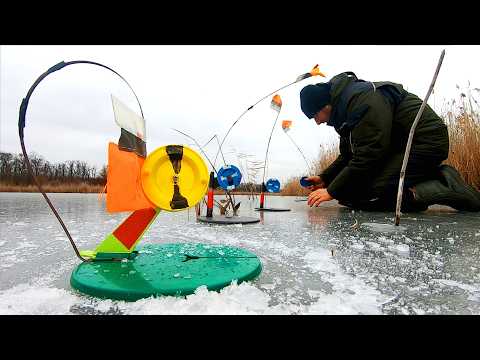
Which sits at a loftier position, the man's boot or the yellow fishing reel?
the yellow fishing reel

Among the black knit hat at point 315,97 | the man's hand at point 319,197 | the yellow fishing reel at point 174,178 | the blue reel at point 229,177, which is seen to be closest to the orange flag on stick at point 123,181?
the yellow fishing reel at point 174,178

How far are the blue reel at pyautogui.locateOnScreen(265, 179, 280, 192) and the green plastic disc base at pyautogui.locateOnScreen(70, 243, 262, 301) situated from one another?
213 centimetres

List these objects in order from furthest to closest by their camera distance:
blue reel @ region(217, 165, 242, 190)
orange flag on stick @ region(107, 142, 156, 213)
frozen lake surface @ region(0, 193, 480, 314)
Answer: blue reel @ region(217, 165, 242, 190), orange flag on stick @ region(107, 142, 156, 213), frozen lake surface @ region(0, 193, 480, 314)

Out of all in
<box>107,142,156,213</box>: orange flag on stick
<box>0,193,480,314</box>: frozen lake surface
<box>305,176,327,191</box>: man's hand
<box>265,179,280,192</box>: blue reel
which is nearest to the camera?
<box>0,193,480,314</box>: frozen lake surface

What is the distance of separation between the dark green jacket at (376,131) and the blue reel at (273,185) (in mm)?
676

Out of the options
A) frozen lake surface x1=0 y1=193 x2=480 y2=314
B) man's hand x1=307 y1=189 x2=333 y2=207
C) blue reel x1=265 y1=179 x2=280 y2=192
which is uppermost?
blue reel x1=265 y1=179 x2=280 y2=192

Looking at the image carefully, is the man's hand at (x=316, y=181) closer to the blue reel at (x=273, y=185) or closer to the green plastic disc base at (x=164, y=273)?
the blue reel at (x=273, y=185)

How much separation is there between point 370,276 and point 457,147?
3.82m

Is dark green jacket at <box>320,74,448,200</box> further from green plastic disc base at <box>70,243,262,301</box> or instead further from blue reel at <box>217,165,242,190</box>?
green plastic disc base at <box>70,243,262,301</box>

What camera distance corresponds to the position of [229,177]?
1780mm

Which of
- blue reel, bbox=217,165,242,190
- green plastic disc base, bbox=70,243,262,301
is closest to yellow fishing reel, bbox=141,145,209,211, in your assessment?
green plastic disc base, bbox=70,243,262,301

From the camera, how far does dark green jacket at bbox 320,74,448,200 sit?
7.53 ft

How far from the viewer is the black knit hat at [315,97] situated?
278 cm
